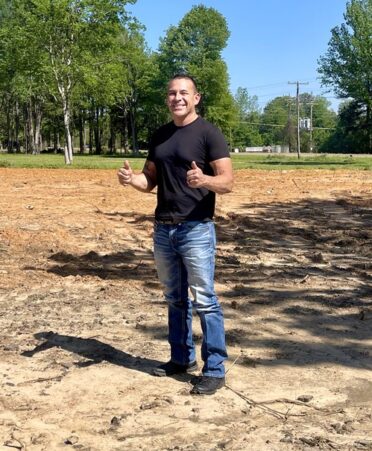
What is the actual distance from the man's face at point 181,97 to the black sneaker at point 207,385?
1613 mm

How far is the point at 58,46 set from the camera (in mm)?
29094

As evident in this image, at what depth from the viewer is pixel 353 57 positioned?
1503 inches

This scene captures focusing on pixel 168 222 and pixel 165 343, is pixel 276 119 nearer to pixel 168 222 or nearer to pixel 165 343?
pixel 165 343

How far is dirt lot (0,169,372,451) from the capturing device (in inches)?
124

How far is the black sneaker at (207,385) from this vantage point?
3605 mm

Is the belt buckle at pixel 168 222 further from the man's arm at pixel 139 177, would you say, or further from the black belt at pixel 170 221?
the man's arm at pixel 139 177

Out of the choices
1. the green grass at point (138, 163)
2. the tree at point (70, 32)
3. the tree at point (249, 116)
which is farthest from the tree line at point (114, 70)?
the tree at point (249, 116)

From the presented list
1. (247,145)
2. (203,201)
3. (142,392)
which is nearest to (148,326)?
(142,392)

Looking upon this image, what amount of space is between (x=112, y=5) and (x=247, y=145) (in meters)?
99.2

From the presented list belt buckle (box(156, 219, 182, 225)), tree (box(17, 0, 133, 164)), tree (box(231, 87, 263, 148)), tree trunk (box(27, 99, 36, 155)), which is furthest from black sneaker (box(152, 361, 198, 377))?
tree (box(231, 87, 263, 148))

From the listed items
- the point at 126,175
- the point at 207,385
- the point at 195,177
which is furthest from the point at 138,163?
the point at 195,177

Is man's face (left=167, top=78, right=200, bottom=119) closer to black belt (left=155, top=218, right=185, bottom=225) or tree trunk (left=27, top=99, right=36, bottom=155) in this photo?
black belt (left=155, top=218, right=185, bottom=225)

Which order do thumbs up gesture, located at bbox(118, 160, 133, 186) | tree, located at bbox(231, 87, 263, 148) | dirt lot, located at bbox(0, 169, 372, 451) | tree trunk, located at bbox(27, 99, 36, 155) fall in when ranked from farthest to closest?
tree, located at bbox(231, 87, 263, 148)
tree trunk, located at bbox(27, 99, 36, 155)
thumbs up gesture, located at bbox(118, 160, 133, 186)
dirt lot, located at bbox(0, 169, 372, 451)

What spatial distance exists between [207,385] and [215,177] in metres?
1.27
